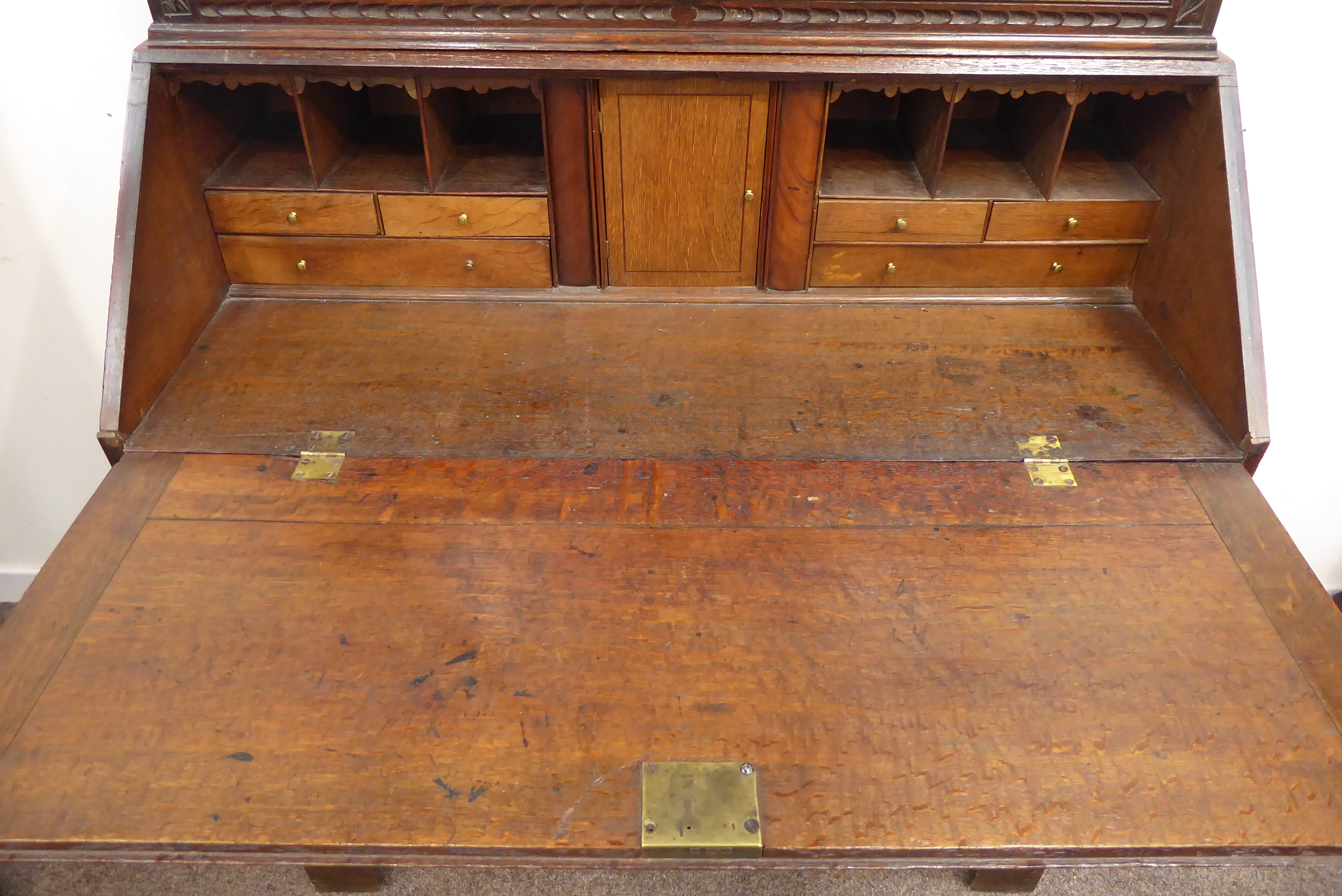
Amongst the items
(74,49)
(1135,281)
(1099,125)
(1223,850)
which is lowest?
(1223,850)

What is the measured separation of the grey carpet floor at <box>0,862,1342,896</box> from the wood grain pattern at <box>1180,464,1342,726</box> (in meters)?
0.95

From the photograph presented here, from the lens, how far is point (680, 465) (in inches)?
51.8

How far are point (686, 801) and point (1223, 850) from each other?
0.57 metres

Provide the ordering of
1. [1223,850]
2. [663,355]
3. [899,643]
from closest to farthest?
[1223,850], [899,643], [663,355]

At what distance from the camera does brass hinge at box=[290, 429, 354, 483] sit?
1.29 metres

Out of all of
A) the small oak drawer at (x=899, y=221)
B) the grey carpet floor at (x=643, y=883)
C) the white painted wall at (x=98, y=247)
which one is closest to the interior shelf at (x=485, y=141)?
the small oak drawer at (x=899, y=221)

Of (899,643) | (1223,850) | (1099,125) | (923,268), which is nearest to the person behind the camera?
(1223,850)

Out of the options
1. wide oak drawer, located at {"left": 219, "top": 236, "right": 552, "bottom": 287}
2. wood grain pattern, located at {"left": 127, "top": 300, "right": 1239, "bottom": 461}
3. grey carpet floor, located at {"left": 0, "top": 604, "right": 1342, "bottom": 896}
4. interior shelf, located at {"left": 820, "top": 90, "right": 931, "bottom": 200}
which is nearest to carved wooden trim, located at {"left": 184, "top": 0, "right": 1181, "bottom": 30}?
interior shelf, located at {"left": 820, "top": 90, "right": 931, "bottom": 200}

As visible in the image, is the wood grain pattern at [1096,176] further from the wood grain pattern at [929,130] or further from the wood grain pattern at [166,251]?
the wood grain pattern at [166,251]

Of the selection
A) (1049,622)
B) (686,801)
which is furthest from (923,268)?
(686,801)

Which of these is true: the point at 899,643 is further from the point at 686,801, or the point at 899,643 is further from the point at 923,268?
the point at 923,268

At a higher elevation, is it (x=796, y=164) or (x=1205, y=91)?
(x=1205, y=91)

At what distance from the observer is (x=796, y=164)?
1.47m

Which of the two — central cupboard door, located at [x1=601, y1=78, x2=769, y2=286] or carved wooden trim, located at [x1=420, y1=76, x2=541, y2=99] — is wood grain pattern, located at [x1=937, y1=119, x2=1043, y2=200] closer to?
central cupboard door, located at [x1=601, y1=78, x2=769, y2=286]
